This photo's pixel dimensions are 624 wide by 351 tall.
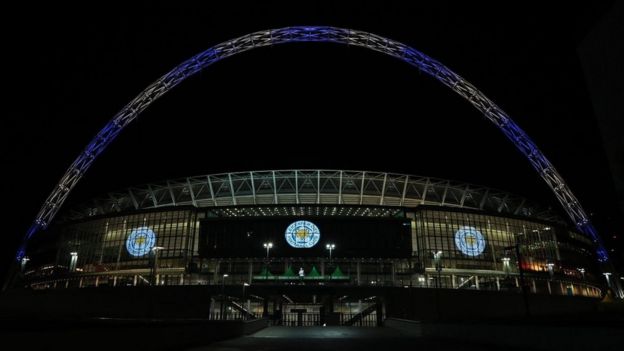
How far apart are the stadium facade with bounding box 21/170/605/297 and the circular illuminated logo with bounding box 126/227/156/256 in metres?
0.19

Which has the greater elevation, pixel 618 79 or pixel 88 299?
pixel 618 79

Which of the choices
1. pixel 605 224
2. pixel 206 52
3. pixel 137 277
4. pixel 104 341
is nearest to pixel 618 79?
pixel 104 341

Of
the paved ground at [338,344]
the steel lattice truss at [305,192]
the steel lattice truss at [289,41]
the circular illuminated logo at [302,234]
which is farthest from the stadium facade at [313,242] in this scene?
the paved ground at [338,344]

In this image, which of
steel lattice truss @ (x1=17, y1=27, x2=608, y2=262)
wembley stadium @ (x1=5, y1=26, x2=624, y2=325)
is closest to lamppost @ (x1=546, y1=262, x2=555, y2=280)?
wembley stadium @ (x1=5, y1=26, x2=624, y2=325)

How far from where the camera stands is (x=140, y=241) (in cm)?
7612

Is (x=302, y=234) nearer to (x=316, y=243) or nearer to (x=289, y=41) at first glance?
(x=316, y=243)

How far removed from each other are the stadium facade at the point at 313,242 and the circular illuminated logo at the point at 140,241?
193 mm

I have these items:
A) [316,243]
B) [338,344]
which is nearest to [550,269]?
[316,243]

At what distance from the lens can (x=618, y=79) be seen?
763 centimetres

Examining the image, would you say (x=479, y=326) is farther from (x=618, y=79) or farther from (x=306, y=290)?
(x=306, y=290)

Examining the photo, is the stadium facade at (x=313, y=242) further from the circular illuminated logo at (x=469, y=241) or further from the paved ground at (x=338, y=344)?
the paved ground at (x=338, y=344)

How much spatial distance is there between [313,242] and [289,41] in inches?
1473

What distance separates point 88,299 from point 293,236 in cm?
3320

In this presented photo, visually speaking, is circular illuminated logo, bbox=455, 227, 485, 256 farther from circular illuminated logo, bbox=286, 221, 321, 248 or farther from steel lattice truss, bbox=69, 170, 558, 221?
circular illuminated logo, bbox=286, 221, 321, 248
